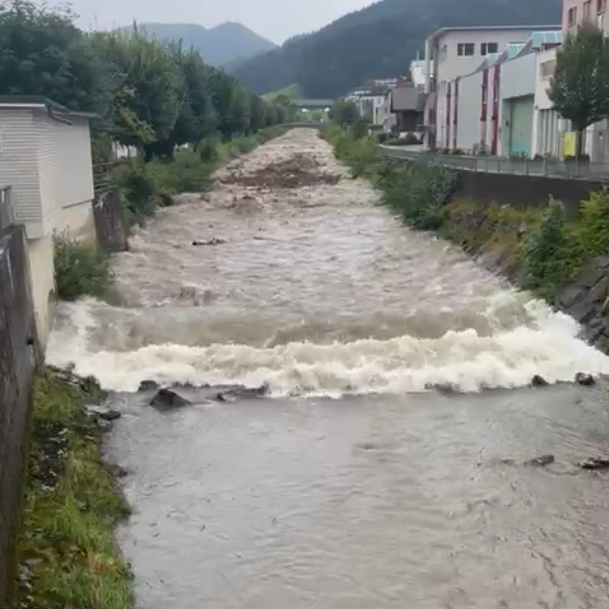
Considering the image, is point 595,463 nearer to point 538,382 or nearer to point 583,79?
point 538,382

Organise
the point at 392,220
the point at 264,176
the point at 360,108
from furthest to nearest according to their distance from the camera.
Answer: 1. the point at 360,108
2. the point at 264,176
3. the point at 392,220

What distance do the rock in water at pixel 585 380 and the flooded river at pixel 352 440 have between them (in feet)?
0.59

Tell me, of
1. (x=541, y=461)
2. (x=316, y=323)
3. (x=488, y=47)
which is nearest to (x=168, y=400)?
(x=316, y=323)

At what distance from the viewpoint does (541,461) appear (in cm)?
1122

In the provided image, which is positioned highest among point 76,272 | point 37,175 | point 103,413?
point 37,175

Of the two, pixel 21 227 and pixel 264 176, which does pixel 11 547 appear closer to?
pixel 21 227

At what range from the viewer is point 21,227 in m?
14.6

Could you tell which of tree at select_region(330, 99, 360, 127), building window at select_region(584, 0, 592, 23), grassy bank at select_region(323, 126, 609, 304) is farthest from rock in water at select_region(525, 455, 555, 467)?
tree at select_region(330, 99, 360, 127)

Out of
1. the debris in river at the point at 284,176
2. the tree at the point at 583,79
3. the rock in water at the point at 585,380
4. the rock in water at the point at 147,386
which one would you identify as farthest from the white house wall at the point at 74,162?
the debris in river at the point at 284,176

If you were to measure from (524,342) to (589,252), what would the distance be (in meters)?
3.57

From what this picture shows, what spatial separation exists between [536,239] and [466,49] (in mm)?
49983

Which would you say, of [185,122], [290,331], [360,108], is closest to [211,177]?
[185,122]

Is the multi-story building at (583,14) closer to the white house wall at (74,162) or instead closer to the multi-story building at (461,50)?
the white house wall at (74,162)

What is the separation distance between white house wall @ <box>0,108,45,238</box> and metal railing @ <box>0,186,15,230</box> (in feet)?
0.98
